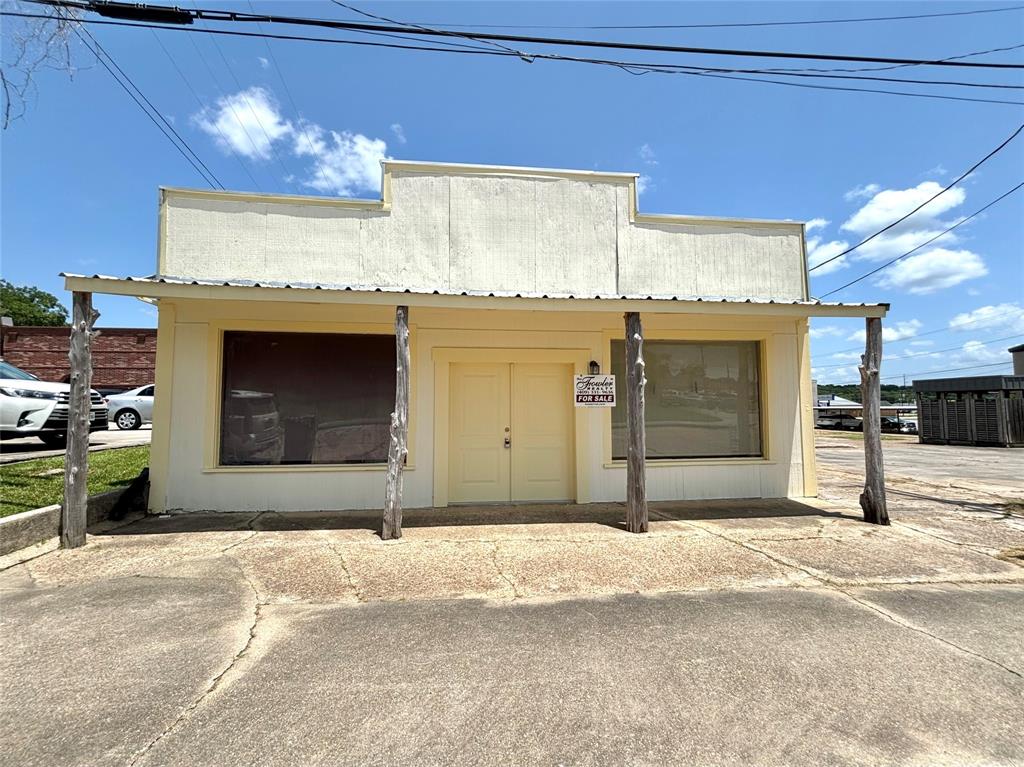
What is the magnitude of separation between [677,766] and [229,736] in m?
2.08

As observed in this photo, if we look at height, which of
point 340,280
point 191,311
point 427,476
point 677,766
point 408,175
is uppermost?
point 408,175

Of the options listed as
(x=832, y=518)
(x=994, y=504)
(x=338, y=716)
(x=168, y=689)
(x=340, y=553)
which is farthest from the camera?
(x=994, y=504)

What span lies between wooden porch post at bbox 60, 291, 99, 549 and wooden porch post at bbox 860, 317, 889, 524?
9088 mm

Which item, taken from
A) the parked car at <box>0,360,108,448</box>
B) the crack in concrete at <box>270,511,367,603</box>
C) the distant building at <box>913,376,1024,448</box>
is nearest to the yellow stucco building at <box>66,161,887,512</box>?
the crack in concrete at <box>270,511,367,603</box>

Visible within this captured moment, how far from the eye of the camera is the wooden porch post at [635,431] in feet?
20.9

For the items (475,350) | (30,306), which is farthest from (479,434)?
(30,306)

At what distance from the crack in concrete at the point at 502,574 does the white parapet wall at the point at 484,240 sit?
12.4 feet

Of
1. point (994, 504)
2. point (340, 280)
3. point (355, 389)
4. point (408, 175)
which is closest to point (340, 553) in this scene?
point (355, 389)

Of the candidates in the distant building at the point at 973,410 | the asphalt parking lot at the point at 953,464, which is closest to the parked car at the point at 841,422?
the distant building at the point at 973,410

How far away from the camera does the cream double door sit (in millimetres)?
7922

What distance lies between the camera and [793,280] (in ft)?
28.4

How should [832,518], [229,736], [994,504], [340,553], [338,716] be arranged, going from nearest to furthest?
1. [229,736]
2. [338,716]
3. [340,553]
4. [832,518]
5. [994,504]

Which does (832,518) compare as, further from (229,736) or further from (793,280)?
(229,736)

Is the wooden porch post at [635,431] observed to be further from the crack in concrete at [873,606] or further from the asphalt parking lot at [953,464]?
the asphalt parking lot at [953,464]
